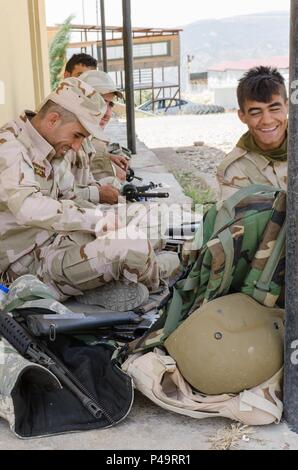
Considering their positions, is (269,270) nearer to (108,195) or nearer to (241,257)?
(241,257)

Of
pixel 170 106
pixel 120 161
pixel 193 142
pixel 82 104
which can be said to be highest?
pixel 82 104

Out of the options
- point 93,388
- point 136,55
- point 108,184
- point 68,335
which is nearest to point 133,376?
point 93,388

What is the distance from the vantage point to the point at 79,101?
325 cm

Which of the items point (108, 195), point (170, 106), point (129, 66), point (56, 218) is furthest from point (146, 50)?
point (56, 218)

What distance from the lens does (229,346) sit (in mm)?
2182

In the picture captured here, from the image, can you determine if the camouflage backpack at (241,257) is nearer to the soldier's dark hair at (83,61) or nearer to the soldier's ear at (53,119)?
the soldier's ear at (53,119)

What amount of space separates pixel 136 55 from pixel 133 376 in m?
33.0

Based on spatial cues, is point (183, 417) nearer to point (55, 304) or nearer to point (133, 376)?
point (133, 376)

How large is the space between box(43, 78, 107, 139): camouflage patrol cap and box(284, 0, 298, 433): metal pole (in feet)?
4.60

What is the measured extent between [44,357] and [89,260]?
44.6 inches

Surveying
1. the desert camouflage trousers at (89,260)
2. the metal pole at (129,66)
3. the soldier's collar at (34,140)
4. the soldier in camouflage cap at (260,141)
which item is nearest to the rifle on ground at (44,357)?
the desert camouflage trousers at (89,260)

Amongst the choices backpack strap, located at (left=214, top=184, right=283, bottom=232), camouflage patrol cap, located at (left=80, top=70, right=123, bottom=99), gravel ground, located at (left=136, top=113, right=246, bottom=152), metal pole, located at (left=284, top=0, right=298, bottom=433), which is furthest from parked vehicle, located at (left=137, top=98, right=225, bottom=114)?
metal pole, located at (left=284, top=0, right=298, bottom=433)

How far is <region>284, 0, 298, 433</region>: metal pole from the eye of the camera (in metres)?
1.95
